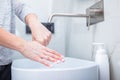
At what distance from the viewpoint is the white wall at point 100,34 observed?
0.84 metres

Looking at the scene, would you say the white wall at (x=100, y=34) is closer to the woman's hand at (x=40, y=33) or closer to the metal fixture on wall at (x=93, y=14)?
the metal fixture on wall at (x=93, y=14)

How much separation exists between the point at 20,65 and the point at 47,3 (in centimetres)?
60

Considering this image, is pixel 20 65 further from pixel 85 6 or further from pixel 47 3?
pixel 47 3

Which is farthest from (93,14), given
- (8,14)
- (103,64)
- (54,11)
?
(54,11)

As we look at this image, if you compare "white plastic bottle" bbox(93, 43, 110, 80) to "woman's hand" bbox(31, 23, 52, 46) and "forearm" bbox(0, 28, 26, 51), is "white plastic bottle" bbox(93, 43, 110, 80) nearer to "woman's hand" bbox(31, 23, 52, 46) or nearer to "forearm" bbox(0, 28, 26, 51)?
"woman's hand" bbox(31, 23, 52, 46)

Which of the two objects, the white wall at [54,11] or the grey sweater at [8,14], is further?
the white wall at [54,11]

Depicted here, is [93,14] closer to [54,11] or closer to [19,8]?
[19,8]

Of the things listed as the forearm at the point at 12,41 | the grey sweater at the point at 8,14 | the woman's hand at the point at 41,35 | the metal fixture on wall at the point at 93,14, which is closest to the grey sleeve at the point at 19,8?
the grey sweater at the point at 8,14

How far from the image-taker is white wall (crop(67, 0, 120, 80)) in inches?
33.2

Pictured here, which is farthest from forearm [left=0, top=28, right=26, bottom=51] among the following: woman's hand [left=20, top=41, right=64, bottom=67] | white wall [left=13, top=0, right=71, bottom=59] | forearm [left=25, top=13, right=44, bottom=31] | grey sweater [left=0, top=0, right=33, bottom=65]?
white wall [left=13, top=0, right=71, bottom=59]

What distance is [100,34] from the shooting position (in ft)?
3.32

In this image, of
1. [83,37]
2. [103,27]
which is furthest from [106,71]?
[83,37]

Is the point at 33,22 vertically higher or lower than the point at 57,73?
higher

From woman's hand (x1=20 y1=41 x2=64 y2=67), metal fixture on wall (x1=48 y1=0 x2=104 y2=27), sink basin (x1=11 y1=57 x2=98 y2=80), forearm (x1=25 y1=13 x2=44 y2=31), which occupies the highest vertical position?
metal fixture on wall (x1=48 y1=0 x2=104 y2=27)
